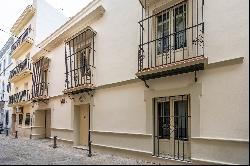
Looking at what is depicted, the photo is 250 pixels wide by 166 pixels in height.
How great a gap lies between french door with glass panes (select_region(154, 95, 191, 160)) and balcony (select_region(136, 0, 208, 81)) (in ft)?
2.94

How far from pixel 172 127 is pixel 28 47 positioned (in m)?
17.6

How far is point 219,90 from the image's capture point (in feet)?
25.5

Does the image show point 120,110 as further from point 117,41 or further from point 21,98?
point 21,98

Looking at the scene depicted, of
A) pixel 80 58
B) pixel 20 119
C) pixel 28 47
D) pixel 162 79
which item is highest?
pixel 28 47

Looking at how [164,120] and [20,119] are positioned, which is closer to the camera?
[164,120]

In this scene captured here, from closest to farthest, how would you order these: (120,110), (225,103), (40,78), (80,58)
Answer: (225,103) → (120,110) → (80,58) → (40,78)

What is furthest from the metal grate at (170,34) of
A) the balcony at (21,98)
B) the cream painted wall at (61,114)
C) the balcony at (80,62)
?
the balcony at (21,98)

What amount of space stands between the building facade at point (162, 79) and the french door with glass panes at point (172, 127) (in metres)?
0.03

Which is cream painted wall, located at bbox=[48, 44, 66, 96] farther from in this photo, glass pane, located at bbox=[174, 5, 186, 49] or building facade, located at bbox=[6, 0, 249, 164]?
glass pane, located at bbox=[174, 5, 186, 49]

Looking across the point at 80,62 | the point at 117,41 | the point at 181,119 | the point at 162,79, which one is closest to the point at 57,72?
the point at 80,62

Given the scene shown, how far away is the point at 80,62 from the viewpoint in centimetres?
1455

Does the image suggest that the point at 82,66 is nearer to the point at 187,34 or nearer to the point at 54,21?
the point at 187,34

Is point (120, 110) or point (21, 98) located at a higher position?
point (120, 110)

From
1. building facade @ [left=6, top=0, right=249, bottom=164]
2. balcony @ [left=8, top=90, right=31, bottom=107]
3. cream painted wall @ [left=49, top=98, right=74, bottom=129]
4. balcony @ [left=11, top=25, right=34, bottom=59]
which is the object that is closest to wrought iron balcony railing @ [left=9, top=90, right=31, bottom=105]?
balcony @ [left=8, top=90, right=31, bottom=107]
